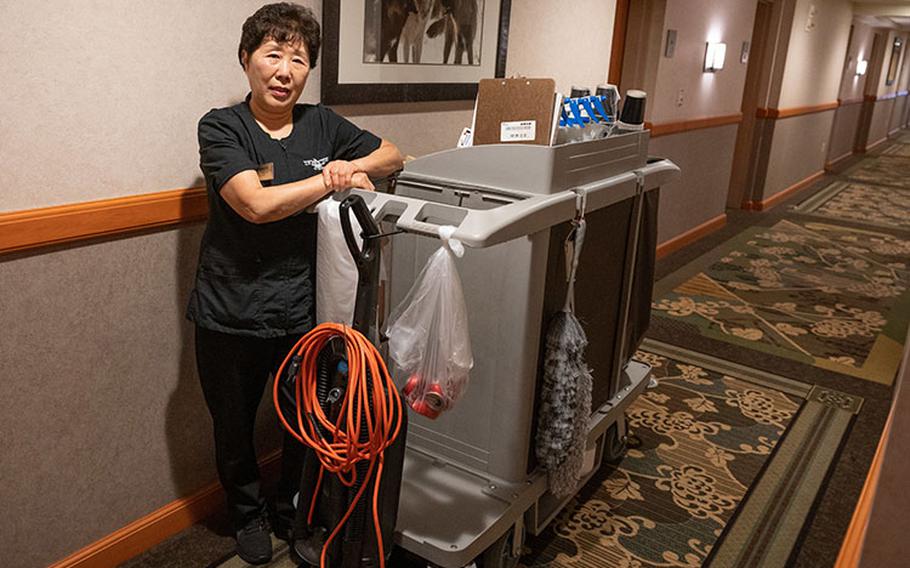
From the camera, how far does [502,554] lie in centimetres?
191

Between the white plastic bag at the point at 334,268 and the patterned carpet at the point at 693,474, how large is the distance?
0.97 metres

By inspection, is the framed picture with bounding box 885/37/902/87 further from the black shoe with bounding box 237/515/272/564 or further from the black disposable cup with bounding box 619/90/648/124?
the black shoe with bounding box 237/515/272/564

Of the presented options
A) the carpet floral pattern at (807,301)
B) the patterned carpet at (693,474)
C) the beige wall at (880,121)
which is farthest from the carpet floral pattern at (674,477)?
the beige wall at (880,121)

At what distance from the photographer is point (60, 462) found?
1.85 meters

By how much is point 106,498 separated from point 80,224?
2.51 feet

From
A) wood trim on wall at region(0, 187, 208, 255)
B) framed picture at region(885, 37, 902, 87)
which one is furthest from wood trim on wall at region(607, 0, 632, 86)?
framed picture at region(885, 37, 902, 87)

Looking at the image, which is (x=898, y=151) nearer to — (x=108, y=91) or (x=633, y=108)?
(x=633, y=108)

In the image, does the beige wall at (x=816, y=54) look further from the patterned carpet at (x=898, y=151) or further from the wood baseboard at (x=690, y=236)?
the patterned carpet at (x=898, y=151)

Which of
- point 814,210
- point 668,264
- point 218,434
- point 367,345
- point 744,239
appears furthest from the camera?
point 814,210

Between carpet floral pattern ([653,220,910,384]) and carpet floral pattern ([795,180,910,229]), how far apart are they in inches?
43.0

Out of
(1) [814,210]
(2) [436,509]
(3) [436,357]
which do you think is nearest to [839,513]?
(2) [436,509]

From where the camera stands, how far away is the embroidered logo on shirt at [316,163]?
1862 millimetres

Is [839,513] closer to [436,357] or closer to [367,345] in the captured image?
[436,357]

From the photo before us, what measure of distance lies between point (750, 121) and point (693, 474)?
531cm
